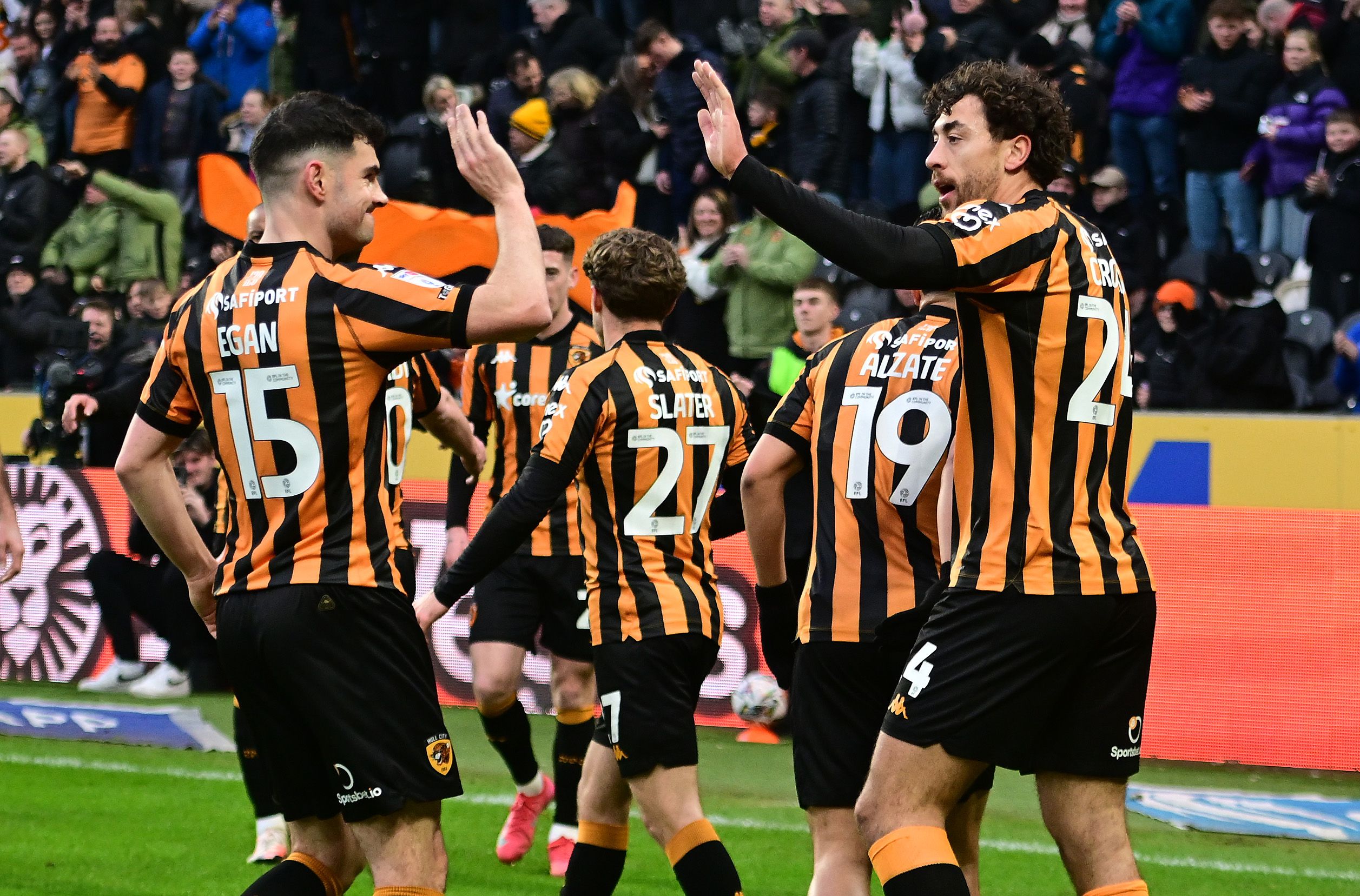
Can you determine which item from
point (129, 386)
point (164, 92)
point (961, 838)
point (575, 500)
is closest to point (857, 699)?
point (961, 838)

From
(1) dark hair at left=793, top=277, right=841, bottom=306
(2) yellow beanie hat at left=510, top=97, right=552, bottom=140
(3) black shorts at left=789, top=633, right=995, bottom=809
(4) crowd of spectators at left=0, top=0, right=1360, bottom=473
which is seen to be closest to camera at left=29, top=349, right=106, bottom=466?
(4) crowd of spectators at left=0, top=0, right=1360, bottom=473

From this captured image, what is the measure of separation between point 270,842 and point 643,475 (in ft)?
8.06

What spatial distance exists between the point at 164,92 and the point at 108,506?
18.0ft

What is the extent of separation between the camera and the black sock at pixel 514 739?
6.53 m

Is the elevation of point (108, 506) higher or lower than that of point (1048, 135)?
lower

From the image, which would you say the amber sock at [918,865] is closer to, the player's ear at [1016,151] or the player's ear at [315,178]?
the player's ear at [1016,151]

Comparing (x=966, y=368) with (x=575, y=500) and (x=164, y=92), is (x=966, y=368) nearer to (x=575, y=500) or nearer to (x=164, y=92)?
(x=575, y=500)

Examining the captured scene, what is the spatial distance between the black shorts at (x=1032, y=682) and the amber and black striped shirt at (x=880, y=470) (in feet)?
2.42

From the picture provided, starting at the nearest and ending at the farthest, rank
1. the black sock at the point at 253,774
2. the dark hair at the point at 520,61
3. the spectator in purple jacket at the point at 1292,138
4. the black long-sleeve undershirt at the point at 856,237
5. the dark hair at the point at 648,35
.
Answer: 1. the black long-sleeve undershirt at the point at 856,237
2. the black sock at the point at 253,774
3. the spectator in purple jacket at the point at 1292,138
4. the dark hair at the point at 648,35
5. the dark hair at the point at 520,61

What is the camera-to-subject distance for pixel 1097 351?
3539 millimetres

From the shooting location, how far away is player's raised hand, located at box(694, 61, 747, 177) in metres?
3.32

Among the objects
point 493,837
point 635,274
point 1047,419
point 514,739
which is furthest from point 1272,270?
point 1047,419

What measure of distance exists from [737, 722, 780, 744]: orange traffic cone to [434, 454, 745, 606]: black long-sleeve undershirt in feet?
13.9

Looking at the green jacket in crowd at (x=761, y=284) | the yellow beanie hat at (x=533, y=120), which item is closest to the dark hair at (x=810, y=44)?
the green jacket in crowd at (x=761, y=284)
